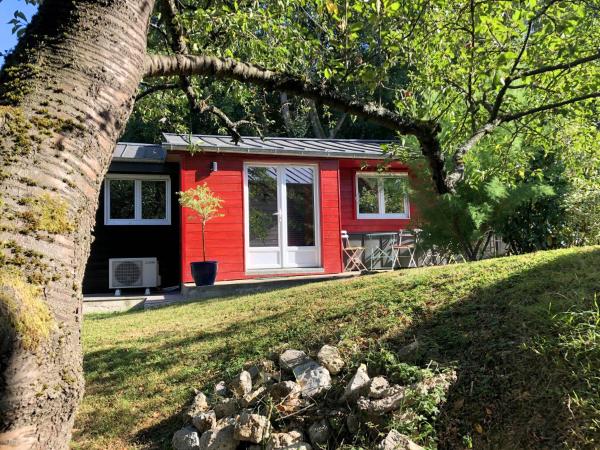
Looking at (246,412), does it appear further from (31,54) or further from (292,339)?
(31,54)

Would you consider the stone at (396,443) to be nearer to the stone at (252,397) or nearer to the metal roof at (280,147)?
the stone at (252,397)

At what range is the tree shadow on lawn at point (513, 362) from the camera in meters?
2.57

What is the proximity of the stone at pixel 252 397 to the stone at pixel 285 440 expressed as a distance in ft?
1.47

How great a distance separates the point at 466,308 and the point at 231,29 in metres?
3.96

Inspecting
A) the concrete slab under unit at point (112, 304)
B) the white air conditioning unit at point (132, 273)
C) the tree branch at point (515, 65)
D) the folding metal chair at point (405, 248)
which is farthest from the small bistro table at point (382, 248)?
the tree branch at point (515, 65)

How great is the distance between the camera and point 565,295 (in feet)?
11.5

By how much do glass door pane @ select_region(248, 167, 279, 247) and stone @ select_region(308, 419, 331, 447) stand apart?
29.4 feet

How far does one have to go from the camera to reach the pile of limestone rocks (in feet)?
9.86

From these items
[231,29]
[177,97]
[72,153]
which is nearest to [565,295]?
[72,153]

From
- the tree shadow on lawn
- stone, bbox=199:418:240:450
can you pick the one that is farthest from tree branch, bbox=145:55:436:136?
stone, bbox=199:418:240:450

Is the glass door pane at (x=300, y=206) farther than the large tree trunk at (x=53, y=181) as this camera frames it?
Yes

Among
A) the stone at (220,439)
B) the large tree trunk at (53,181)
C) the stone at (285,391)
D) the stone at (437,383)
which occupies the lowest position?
the stone at (220,439)

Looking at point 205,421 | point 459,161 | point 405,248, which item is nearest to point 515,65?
point 459,161

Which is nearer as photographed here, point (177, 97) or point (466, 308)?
point (466, 308)
